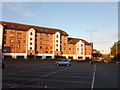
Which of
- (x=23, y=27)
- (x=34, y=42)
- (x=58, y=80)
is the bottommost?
(x=58, y=80)

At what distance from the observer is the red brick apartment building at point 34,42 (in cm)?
6844

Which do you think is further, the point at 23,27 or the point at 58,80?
the point at 23,27

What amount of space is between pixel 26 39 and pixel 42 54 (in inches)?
407

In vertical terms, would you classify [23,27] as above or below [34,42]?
above

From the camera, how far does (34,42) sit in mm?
74312

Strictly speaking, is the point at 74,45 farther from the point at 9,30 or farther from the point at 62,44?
the point at 9,30

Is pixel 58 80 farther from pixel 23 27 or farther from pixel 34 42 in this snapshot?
pixel 23 27

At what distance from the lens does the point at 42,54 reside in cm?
7650

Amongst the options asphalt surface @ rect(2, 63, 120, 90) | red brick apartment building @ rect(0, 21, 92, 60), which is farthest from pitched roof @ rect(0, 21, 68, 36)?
asphalt surface @ rect(2, 63, 120, 90)

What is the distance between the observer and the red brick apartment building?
225ft

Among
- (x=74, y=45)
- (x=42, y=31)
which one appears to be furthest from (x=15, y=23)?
(x=74, y=45)

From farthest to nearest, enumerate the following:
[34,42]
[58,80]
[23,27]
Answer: [23,27], [34,42], [58,80]

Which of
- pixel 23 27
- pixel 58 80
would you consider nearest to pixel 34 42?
pixel 23 27

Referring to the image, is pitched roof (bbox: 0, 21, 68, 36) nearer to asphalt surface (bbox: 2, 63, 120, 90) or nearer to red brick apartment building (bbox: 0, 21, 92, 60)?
red brick apartment building (bbox: 0, 21, 92, 60)
